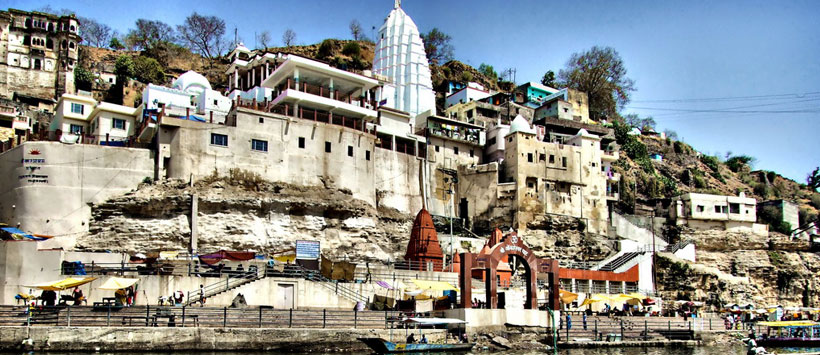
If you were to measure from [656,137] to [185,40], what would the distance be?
204 feet

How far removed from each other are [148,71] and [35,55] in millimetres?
10736

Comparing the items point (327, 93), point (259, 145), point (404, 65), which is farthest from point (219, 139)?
point (404, 65)

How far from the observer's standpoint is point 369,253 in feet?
175

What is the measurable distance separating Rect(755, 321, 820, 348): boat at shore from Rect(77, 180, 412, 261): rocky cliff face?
24204mm


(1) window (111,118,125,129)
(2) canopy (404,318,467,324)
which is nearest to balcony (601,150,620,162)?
(1) window (111,118,125,129)

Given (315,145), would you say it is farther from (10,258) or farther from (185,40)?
(185,40)

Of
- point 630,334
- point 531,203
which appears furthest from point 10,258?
point 531,203

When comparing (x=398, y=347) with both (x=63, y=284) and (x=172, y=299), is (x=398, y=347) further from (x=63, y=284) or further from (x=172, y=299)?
(x=63, y=284)

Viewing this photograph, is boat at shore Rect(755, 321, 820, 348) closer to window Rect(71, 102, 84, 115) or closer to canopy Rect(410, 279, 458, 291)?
canopy Rect(410, 279, 458, 291)

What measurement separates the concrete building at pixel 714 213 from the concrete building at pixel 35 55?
5899 cm

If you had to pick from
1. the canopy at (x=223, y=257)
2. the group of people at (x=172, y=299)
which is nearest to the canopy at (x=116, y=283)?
the group of people at (x=172, y=299)

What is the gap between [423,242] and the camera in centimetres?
5016

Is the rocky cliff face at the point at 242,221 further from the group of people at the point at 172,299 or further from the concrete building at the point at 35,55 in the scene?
the concrete building at the point at 35,55

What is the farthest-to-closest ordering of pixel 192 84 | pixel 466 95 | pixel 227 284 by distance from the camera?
pixel 466 95, pixel 192 84, pixel 227 284
